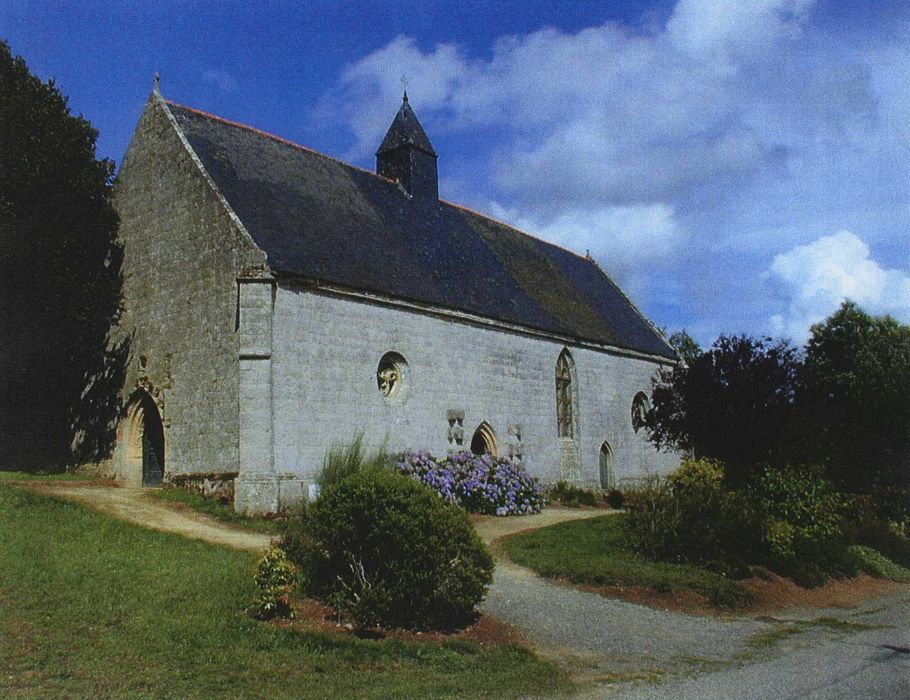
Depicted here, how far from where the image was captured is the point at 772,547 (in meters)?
15.7

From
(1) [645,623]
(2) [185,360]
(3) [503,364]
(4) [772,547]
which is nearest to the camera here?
(1) [645,623]

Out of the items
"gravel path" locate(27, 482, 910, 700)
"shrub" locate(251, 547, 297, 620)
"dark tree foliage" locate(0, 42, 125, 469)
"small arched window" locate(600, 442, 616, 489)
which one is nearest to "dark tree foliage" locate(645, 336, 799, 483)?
"gravel path" locate(27, 482, 910, 700)

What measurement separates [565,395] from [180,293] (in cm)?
1303

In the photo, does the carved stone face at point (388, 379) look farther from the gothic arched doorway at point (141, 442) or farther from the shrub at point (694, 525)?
the shrub at point (694, 525)

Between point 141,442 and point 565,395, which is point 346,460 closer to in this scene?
point 141,442

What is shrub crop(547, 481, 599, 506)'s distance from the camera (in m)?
25.9

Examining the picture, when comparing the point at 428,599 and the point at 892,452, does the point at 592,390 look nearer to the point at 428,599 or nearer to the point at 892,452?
the point at 892,452

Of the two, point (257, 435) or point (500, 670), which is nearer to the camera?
point (500, 670)

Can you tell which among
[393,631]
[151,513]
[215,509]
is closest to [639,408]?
[215,509]

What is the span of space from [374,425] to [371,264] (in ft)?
13.7

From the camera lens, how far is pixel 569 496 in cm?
2589

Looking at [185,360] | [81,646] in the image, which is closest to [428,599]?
[81,646]

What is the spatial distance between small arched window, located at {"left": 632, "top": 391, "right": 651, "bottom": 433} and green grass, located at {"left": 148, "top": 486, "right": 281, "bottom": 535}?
1701 cm

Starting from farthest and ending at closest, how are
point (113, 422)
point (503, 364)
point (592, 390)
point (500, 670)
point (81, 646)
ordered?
point (592, 390), point (503, 364), point (113, 422), point (500, 670), point (81, 646)
